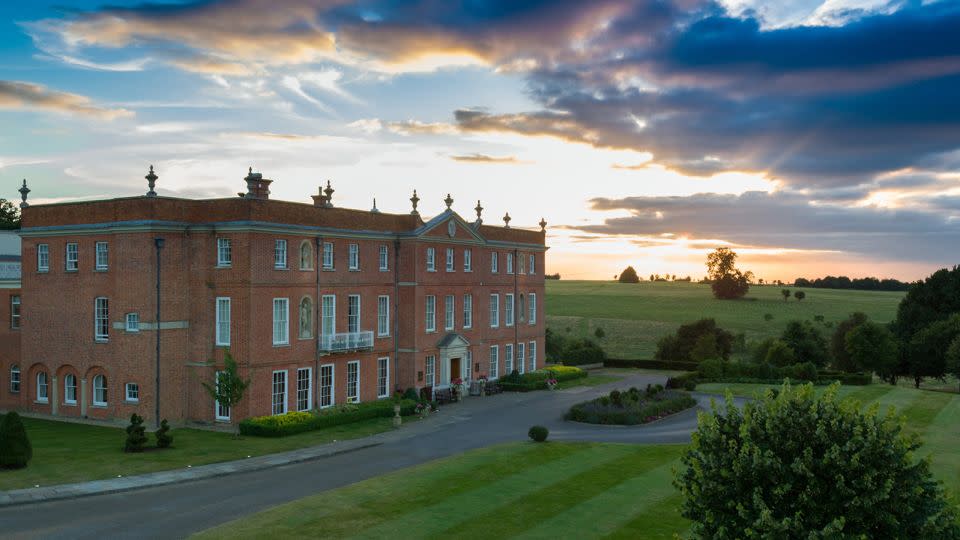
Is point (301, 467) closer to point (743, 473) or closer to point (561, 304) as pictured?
→ point (743, 473)

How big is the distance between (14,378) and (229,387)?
1692 cm

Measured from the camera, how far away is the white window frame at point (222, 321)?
1593 inches

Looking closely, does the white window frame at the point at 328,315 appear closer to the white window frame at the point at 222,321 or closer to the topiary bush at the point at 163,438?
the white window frame at the point at 222,321

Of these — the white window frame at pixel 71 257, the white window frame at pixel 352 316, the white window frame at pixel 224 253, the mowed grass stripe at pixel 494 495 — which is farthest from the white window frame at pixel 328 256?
the mowed grass stripe at pixel 494 495

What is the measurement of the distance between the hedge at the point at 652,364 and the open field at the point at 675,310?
17.9 meters

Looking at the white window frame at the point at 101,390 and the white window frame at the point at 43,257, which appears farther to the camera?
the white window frame at the point at 43,257

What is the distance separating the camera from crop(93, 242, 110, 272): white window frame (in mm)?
41469

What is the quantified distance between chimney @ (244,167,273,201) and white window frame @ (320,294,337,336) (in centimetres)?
668

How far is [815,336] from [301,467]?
202ft

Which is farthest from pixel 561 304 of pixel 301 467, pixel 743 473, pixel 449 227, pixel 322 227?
pixel 743 473

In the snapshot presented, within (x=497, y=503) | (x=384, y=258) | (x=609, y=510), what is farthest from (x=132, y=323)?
(x=609, y=510)

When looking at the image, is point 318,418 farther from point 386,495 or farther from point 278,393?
point 386,495

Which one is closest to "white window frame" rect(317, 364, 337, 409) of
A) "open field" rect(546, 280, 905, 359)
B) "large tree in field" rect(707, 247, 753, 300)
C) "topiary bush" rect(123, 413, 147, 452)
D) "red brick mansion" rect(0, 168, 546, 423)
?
"red brick mansion" rect(0, 168, 546, 423)

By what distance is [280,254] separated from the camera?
137ft
